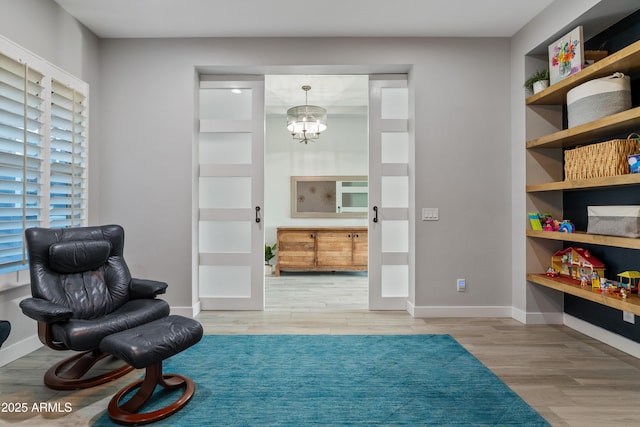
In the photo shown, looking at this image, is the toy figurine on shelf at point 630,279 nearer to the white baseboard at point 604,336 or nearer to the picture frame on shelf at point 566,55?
the white baseboard at point 604,336

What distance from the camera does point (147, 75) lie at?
11.5 ft

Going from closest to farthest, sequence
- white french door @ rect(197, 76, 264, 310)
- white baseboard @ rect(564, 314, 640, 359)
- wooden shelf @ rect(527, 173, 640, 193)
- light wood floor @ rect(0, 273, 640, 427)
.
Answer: light wood floor @ rect(0, 273, 640, 427), wooden shelf @ rect(527, 173, 640, 193), white baseboard @ rect(564, 314, 640, 359), white french door @ rect(197, 76, 264, 310)

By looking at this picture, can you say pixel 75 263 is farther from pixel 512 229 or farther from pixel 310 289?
pixel 512 229

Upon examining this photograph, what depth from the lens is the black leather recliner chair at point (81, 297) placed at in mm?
1982

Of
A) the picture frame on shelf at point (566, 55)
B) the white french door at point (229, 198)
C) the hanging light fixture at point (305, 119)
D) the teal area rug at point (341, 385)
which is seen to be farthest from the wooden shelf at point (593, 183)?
the hanging light fixture at point (305, 119)

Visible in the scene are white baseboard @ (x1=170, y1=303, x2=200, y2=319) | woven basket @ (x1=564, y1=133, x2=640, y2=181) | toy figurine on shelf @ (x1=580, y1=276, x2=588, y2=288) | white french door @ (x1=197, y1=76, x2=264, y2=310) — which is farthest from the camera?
white french door @ (x1=197, y1=76, x2=264, y2=310)

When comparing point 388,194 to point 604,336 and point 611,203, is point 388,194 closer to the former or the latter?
point 611,203

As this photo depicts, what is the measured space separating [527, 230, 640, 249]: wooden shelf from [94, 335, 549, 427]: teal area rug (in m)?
1.23

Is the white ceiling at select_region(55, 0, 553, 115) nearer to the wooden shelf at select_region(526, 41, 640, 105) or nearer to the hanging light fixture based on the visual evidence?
the wooden shelf at select_region(526, 41, 640, 105)

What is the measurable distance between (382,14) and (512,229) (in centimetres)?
245

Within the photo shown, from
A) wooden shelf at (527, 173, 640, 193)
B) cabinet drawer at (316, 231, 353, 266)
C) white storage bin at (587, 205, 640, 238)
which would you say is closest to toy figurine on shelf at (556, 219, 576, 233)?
white storage bin at (587, 205, 640, 238)

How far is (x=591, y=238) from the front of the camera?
257cm

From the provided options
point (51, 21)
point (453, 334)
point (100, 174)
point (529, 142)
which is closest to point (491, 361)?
point (453, 334)

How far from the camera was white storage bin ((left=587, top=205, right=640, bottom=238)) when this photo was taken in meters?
2.29
